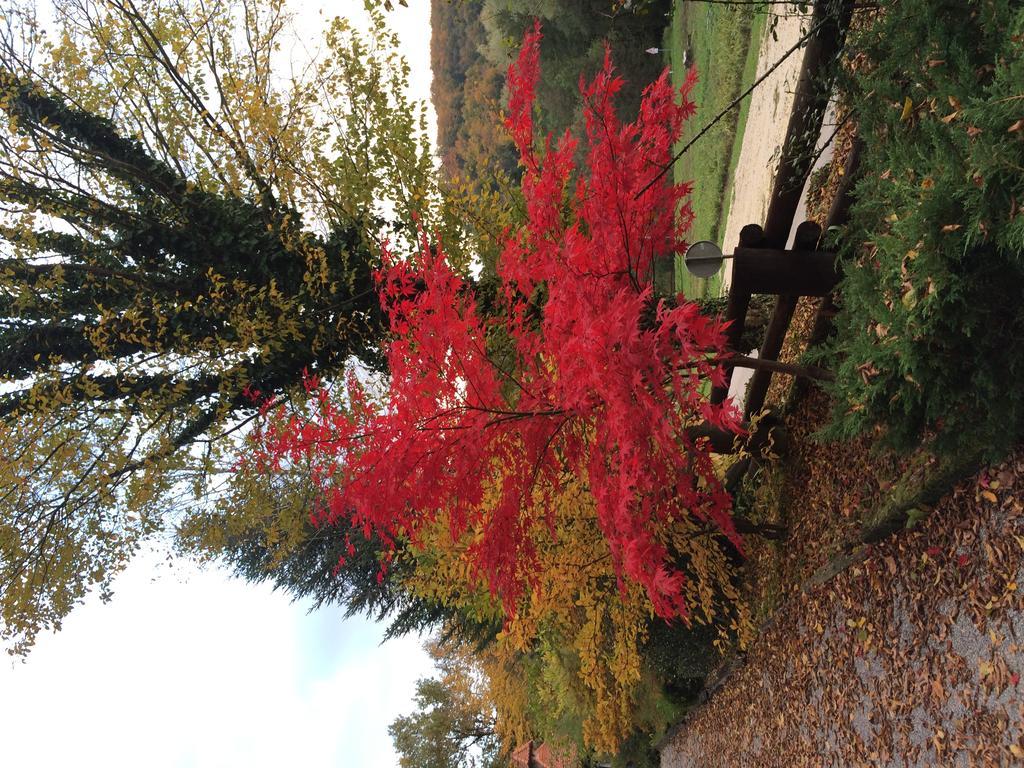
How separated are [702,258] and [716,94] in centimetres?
902

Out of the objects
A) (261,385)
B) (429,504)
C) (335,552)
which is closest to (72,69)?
(261,385)

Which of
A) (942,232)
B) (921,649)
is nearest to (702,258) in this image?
(942,232)

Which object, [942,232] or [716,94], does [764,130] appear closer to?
[716,94]

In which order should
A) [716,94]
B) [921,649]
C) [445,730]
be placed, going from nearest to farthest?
[921,649]
[716,94]
[445,730]

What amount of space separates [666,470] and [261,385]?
610 cm

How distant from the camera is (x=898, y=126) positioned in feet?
11.6

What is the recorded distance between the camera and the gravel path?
12.3ft

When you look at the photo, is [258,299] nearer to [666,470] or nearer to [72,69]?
[72,69]

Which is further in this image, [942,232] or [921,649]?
[921,649]

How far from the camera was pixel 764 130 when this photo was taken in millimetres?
10461

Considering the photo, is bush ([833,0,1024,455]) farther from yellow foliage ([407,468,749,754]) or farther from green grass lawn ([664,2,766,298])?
green grass lawn ([664,2,766,298])

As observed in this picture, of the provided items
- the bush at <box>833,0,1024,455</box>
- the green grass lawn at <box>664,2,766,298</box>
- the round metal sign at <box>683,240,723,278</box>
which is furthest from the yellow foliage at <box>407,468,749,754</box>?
the green grass lawn at <box>664,2,766,298</box>

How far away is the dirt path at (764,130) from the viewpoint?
921 centimetres

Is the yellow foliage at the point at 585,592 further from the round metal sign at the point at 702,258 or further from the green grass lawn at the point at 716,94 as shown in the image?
the green grass lawn at the point at 716,94
